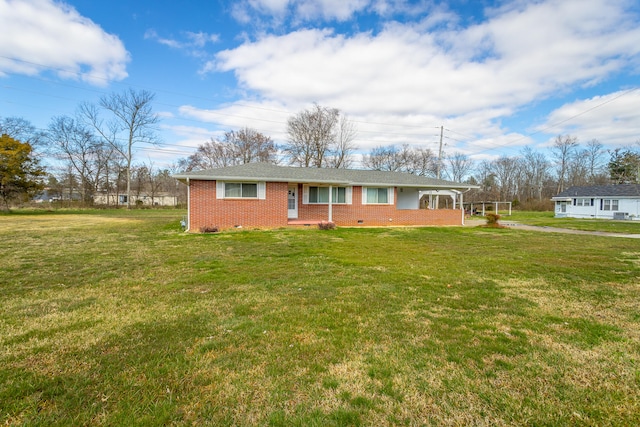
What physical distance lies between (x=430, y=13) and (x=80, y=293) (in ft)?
52.3

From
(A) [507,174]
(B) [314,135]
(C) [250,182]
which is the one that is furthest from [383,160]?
(C) [250,182]

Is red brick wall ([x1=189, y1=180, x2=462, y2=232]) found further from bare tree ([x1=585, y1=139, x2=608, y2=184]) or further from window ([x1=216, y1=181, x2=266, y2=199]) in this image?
bare tree ([x1=585, y1=139, x2=608, y2=184])

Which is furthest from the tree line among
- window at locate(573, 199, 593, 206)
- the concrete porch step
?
the concrete porch step

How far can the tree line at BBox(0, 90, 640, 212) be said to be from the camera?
30938 millimetres

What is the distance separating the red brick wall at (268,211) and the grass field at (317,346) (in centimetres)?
732

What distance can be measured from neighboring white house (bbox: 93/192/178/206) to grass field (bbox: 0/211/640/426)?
140 ft

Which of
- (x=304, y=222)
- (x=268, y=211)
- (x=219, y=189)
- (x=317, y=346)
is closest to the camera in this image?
(x=317, y=346)

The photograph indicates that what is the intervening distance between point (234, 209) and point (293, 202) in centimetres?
376

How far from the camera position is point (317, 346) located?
293 cm

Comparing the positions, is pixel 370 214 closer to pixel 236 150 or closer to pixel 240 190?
pixel 240 190

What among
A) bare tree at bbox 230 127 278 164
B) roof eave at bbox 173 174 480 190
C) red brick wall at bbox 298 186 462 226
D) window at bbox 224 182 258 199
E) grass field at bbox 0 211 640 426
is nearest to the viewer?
grass field at bbox 0 211 640 426

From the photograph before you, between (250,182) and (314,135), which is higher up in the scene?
(314,135)

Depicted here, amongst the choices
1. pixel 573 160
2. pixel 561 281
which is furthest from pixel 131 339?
pixel 573 160

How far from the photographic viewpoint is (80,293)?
4582mm
